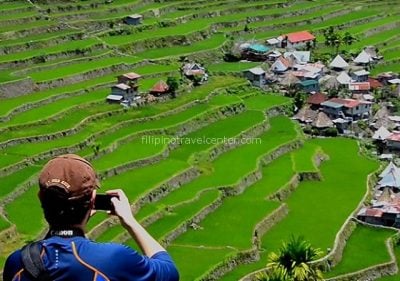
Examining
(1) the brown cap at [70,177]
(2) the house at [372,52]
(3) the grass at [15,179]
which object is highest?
(1) the brown cap at [70,177]

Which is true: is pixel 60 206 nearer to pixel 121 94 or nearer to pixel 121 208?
pixel 121 208

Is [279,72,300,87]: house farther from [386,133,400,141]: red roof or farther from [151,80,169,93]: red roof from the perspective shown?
[386,133,400,141]: red roof

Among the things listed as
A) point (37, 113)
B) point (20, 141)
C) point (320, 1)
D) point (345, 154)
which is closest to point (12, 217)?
point (20, 141)

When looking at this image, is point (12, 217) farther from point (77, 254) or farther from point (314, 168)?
point (77, 254)

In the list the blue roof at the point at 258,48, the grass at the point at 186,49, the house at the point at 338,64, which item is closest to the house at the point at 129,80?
the grass at the point at 186,49

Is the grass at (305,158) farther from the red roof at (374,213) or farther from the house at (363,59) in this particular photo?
the house at (363,59)

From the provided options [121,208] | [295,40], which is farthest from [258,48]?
[121,208]

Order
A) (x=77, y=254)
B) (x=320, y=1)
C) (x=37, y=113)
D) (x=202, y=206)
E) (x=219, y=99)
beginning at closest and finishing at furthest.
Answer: (x=77, y=254)
(x=202, y=206)
(x=37, y=113)
(x=219, y=99)
(x=320, y=1)
